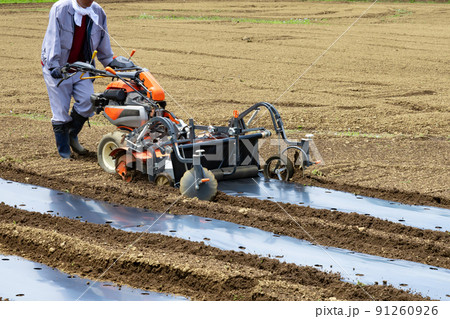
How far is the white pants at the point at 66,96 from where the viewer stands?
7.38m

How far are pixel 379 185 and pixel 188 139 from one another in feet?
6.61

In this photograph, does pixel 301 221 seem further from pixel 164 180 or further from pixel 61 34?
pixel 61 34

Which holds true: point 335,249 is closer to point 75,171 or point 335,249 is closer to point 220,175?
point 220,175

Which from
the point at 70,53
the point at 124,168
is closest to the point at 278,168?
the point at 124,168

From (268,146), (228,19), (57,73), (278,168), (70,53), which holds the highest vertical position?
(70,53)

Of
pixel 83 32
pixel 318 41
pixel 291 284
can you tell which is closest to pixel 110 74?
pixel 83 32

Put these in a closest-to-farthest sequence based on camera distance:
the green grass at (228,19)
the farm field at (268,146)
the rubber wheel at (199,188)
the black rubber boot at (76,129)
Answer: the farm field at (268,146) < the rubber wheel at (199,188) < the black rubber boot at (76,129) < the green grass at (228,19)

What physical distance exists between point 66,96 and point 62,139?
0.50m

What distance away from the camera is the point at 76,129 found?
25.1 ft

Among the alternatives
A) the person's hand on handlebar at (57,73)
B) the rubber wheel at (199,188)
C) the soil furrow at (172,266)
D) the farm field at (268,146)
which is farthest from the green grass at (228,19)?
the soil furrow at (172,266)

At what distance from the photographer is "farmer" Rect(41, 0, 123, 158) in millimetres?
7145

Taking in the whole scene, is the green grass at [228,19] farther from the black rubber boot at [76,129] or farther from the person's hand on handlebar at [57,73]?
the person's hand on handlebar at [57,73]

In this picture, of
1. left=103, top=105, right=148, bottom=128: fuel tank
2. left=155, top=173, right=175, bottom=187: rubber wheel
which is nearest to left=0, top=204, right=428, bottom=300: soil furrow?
left=155, top=173, right=175, bottom=187: rubber wheel

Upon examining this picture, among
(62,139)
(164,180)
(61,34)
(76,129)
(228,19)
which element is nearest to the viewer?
(164,180)
